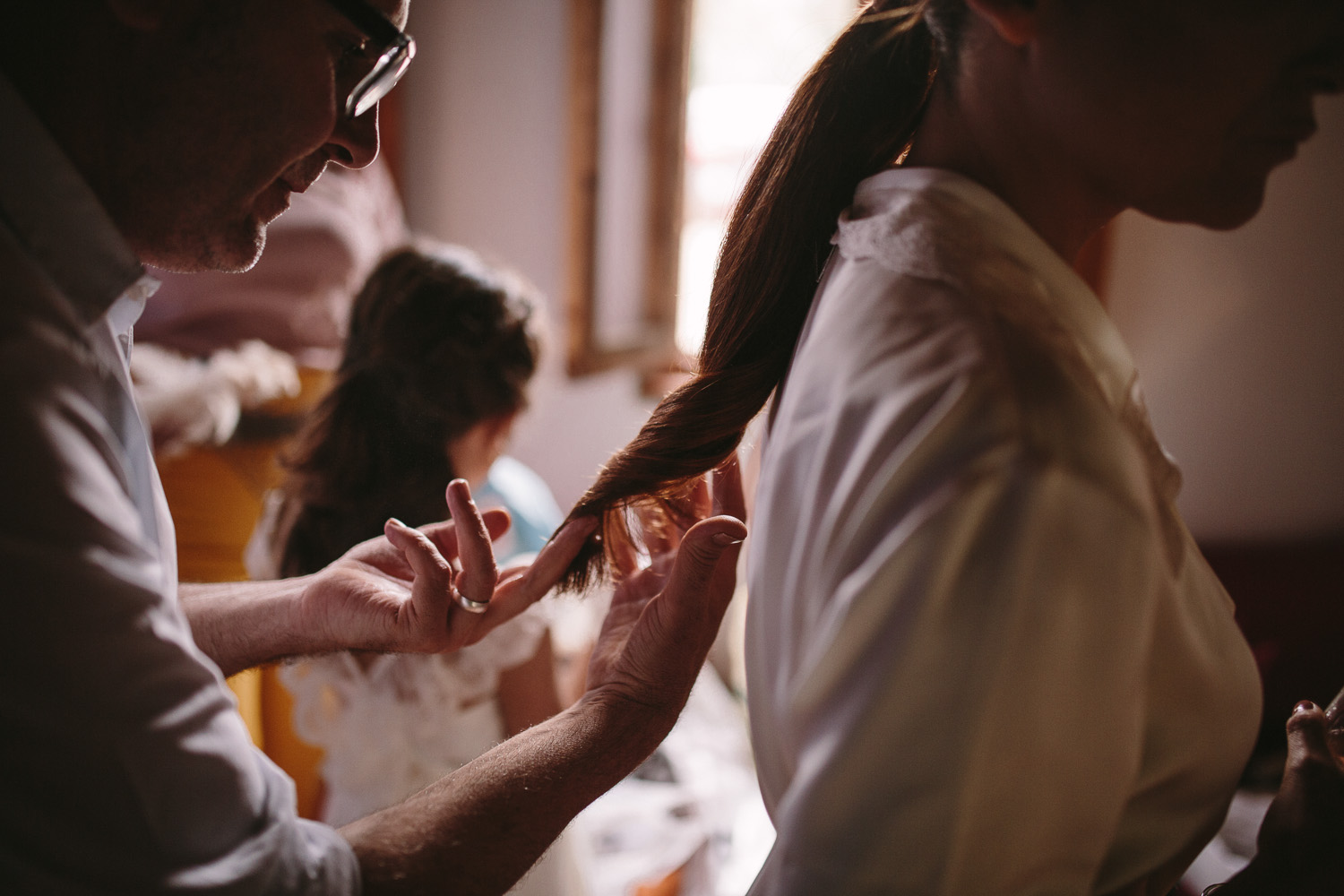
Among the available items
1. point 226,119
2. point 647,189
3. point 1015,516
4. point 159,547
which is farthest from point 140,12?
point 647,189

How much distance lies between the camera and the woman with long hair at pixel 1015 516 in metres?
0.41

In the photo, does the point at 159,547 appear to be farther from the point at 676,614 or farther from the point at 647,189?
the point at 647,189

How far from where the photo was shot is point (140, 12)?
→ 52 cm

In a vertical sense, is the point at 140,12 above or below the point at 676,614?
above

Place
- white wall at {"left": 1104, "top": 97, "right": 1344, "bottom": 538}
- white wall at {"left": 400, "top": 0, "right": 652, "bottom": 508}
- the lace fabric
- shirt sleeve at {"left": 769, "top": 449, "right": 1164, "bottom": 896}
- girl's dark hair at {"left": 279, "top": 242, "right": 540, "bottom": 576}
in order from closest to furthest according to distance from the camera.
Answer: shirt sleeve at {"left": 769, "top": 449, "right": 1164, "bottom": 896} < white wall at {"left": 1104, "top": 97, "right": 1344, "bottom": 538} < girl's dark hair at {"left": 279, "top": 242, "right": 540, "bottom": 576} < the lace fabric < white wall at {"left": 400, "top": 0, "right": 652, "bottom": 508}

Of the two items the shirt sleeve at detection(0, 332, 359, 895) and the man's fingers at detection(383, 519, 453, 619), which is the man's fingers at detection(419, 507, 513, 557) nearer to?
the man's fingers at detection(383, 519, 453, 619)

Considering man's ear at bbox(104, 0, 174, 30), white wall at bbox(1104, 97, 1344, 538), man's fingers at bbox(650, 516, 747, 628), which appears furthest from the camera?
white wall at bbox(1104, 97, 1344, 538)

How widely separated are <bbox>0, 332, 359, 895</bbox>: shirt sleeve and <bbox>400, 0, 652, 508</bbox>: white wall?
190 centimetres

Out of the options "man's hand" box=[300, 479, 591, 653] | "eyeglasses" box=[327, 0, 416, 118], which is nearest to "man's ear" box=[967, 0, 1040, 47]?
"eyeglasses" box=[327, 0, 416, 118]

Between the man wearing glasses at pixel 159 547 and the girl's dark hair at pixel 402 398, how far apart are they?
299 millimetres

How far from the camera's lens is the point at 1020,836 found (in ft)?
1.41

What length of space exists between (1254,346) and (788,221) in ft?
2.44

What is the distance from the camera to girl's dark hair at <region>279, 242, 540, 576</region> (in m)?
1.02

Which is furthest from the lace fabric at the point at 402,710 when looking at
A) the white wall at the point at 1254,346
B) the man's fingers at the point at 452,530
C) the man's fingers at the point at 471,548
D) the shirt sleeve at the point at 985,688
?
the white wall at the point at 1254,346
